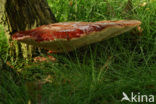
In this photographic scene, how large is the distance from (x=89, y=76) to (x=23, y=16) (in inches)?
41.4

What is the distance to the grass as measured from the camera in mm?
1625

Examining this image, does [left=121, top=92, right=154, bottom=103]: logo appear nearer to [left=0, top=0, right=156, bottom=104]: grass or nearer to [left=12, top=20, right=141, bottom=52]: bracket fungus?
[left=0, top=0, right=156, bottom=104]: grass

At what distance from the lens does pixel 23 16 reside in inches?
95.8

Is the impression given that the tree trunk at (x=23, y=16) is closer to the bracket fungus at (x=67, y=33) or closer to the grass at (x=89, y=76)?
the grass at (x=89, y=76)

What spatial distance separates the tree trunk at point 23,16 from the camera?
2396 mm

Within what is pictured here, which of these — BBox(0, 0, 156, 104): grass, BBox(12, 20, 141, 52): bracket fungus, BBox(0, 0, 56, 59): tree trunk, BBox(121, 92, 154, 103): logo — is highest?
BBox(0, 0, 56, 59): tree trunk

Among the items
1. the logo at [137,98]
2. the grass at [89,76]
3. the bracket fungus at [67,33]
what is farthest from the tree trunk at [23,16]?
the logo at [137,98]

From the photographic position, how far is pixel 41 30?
1.99m

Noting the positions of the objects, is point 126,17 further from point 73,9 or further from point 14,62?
point 14,62

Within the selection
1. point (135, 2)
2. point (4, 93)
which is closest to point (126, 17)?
point (135, 2)

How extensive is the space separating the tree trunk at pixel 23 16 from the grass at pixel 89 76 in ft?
0.60

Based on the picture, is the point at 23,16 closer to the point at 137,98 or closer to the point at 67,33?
the point at 67,33

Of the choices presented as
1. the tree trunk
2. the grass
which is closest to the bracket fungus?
the grass

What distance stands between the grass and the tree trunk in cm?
18
